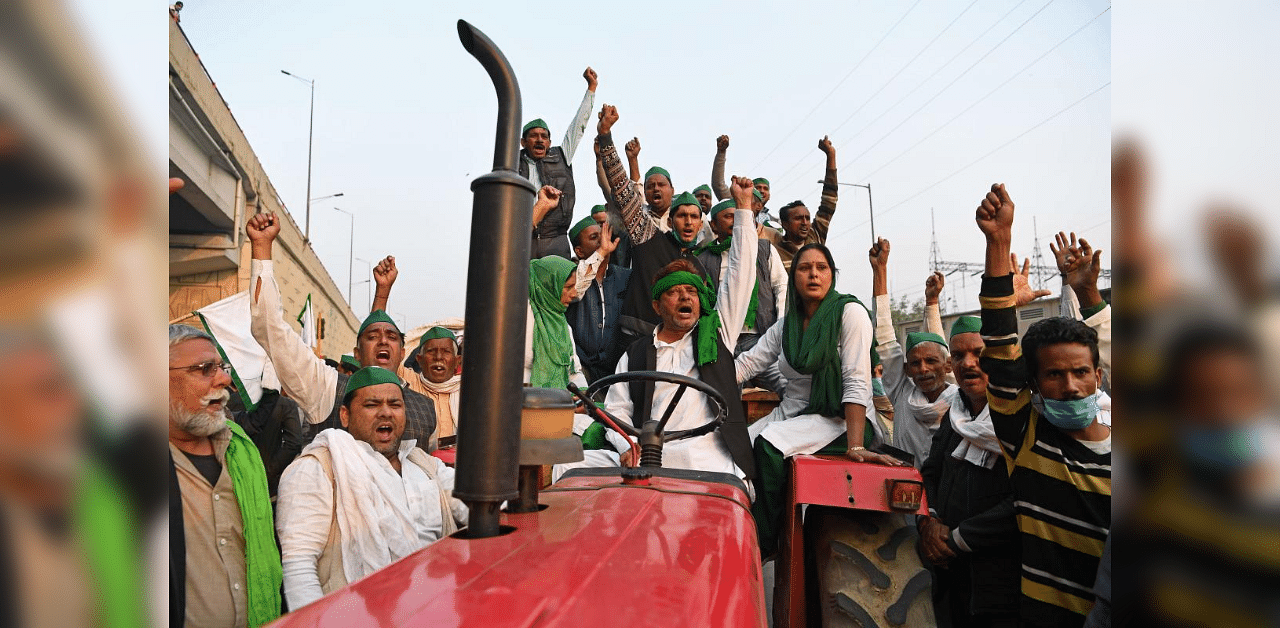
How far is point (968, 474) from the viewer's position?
3.11 m

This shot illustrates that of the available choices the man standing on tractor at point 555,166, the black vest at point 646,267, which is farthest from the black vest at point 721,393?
the man standing on tractor at point 555,166

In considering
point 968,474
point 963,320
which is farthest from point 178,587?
point 963,320

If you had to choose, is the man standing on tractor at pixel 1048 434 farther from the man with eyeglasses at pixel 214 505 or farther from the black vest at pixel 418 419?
the man with eyeglasses at pixel 214 505

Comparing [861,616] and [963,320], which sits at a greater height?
[963,320]

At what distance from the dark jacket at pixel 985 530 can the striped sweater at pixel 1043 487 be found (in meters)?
0.24

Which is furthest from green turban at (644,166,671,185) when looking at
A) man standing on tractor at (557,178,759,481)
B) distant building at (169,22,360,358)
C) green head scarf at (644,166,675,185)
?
distant building at (169,22,360,358)

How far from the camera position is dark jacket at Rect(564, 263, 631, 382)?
17.4 ft

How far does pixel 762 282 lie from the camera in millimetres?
5453

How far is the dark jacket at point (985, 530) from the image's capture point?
281 cm

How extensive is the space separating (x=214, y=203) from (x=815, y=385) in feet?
38.1

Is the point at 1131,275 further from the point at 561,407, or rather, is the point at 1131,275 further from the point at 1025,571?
the point at 1025,571

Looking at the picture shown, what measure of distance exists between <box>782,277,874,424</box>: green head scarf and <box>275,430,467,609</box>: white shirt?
65.4 inches

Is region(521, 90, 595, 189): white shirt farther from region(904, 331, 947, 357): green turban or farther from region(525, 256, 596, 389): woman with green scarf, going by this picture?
region(904, 331, 947, 357): green turban

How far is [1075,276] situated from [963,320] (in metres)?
1.18
